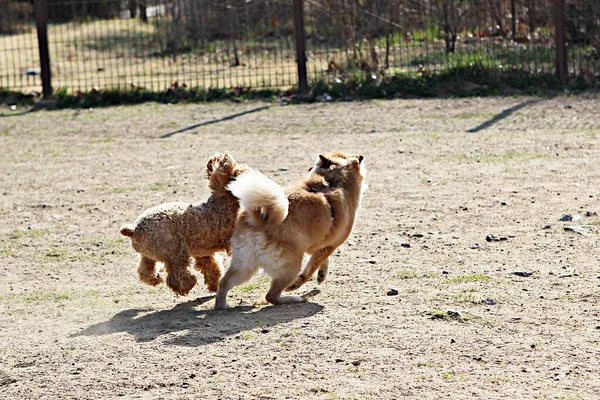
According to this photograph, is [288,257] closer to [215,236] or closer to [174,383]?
[215,236]

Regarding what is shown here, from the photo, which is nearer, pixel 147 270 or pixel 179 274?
pixel 179 274

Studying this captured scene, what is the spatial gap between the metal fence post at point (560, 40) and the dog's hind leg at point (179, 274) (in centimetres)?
920

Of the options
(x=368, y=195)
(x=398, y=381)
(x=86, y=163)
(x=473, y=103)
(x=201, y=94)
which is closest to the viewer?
(x=398, y=381)

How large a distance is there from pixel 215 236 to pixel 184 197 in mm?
2695

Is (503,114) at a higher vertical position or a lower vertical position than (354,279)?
higher

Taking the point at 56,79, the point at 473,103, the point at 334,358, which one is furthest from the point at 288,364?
the point at 56,79

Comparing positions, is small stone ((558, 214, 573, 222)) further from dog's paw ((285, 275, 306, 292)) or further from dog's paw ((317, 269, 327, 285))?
dog's paw ((285, 275, 306, 292))

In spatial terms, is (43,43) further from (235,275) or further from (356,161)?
(235,275)

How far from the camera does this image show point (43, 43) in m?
15.3

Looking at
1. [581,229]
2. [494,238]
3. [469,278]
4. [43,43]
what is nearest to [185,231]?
[469,278]

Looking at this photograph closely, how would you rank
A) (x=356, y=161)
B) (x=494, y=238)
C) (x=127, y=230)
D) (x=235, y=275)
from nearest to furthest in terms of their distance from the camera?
(x=235, y=275) → (x=127, y=230) → (x=356, y=161) → (x=494, y=238)

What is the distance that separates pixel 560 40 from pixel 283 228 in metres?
9.31

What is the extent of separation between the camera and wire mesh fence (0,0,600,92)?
46.5ft

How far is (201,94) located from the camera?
14703mm
